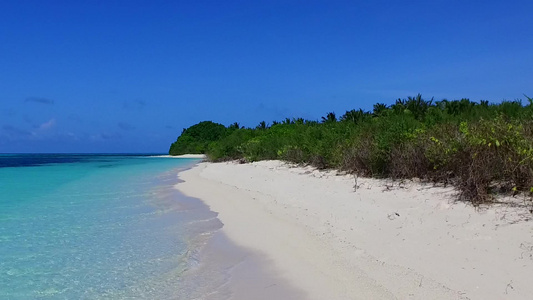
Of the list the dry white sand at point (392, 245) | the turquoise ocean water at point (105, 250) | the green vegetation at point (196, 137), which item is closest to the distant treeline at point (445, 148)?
the dry white sand at point (392, 245)

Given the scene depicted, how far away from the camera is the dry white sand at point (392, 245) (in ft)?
13.2

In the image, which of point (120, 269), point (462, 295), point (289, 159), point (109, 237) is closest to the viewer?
point (462, 295)

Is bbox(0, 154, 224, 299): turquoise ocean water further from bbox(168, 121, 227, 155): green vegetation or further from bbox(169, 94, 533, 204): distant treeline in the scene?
bbox(168, 121, 227, 155): green vegetation

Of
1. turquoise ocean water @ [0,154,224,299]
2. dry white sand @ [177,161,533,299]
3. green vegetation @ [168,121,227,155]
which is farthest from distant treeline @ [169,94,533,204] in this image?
green vegetation @ [168,121,227,155]

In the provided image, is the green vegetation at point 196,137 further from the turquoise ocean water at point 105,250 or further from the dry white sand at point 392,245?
the dry white sand at point 392,245

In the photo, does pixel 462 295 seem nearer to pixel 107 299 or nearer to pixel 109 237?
pixel 107 299

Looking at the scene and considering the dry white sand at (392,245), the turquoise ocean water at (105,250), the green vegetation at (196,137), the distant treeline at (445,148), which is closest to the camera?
the dry white sand at (392,245)

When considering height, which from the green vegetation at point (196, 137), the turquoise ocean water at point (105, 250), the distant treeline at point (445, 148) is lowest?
Result: the turquoise ocean water at point (105, 250)

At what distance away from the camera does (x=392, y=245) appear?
17.4ft

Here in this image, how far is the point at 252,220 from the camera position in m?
8.23

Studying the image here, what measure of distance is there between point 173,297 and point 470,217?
4.20 metres

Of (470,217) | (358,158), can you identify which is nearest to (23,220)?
(358,158)

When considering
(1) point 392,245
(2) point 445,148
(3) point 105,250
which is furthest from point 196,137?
(1) point 392,245

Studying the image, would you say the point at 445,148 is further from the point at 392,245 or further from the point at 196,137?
the point at 196,137
